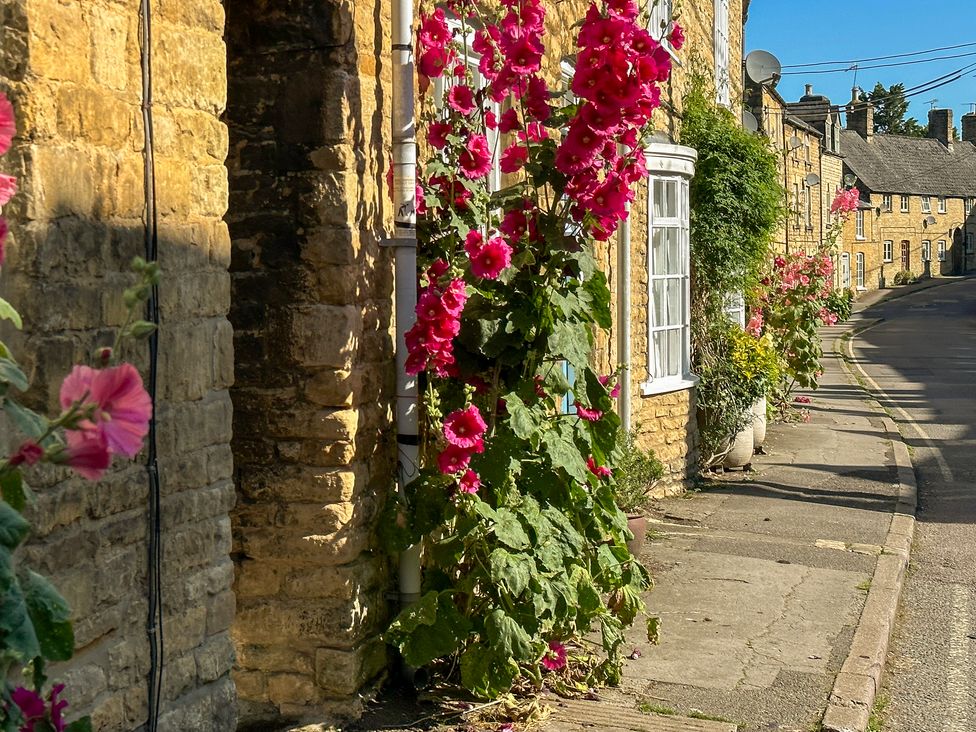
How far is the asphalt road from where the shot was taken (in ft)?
19.6

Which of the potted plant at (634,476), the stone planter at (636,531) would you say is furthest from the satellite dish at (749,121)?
the stone planter at (636,531)

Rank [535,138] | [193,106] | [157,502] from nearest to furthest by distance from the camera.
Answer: [157,502]
[193,106]
[535,138]

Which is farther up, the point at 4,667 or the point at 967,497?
the point at 4,667

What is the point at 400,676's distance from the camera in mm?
5426

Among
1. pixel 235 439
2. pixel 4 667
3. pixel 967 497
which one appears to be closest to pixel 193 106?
pixel 235 439

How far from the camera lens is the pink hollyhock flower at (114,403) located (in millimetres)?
1795

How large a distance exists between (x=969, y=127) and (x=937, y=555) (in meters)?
77.6

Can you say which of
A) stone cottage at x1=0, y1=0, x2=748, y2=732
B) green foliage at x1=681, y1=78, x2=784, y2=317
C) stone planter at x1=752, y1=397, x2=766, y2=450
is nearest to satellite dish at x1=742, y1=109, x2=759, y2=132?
green foliage at x1=681, y1=78, x2=784, y2=317

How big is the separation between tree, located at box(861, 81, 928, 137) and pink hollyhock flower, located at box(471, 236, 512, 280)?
10247 cm

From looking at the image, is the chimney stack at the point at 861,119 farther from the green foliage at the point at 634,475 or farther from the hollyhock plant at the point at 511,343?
the hollyhock plant at the point at 511,343

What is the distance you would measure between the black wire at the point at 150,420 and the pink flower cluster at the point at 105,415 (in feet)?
5.55

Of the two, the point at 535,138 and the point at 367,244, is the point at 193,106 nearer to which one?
the point at 367,244

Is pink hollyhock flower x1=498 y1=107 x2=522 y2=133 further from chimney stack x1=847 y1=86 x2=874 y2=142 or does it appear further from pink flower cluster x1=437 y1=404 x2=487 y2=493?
chimney stack x1=847 y1=86 x2=874 y2=142

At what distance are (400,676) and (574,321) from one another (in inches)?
71.1
